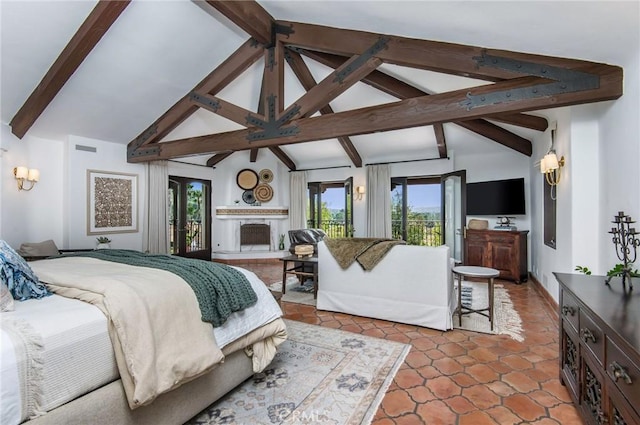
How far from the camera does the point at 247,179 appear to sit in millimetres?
7781

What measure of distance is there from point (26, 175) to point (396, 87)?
17.4 feet

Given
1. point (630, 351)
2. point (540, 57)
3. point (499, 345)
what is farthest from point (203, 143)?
point (630, 351)

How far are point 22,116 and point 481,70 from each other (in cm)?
550

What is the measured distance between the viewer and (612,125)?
249 cm

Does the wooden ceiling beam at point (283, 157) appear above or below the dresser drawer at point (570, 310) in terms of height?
above

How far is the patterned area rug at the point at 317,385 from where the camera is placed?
1810 millimetres

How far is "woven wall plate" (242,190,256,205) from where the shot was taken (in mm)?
7789

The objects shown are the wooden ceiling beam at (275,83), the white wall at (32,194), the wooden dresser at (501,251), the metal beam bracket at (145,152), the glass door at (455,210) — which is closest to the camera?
the wooden ceiling beam at (275,83)

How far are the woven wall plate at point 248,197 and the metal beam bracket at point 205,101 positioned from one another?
326 centimetres

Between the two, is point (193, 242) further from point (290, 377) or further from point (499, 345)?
point (499, 345)

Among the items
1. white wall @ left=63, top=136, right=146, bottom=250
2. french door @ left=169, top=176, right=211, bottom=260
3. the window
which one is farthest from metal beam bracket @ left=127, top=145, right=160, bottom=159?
the window

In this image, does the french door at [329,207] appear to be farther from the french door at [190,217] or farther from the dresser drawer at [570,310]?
the dresser drawer at [570,310]

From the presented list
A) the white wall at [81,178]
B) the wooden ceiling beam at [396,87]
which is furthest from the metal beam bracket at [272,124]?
the white wall at [81,178]

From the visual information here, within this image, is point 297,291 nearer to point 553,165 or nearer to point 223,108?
point 223,108
